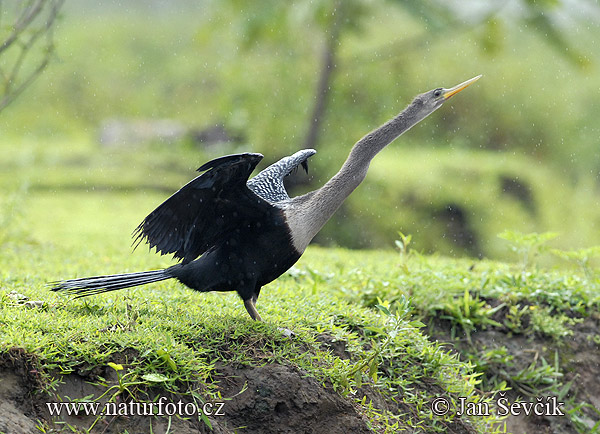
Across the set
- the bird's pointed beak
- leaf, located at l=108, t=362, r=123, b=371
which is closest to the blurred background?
the bird's pointed beak

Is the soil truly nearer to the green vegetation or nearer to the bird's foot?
the green vegetation

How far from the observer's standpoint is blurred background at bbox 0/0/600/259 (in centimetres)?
933

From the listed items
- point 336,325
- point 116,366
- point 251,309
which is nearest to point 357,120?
point 336,325

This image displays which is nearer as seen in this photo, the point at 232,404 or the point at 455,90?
the point at 232,404

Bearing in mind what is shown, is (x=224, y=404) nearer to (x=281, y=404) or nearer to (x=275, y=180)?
(x=281, y=404)

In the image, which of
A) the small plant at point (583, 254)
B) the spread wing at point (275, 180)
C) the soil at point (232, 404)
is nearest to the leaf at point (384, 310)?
the soil at point (232, 404)

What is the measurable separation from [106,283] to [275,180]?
3.75 ft

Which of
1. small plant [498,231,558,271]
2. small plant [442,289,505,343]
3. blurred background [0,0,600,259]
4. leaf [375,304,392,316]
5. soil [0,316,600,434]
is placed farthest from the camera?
blurred background [0,0,600,259]

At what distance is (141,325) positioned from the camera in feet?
10.2

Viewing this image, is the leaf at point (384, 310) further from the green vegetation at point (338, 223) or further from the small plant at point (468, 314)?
the small plant at point (468, 314)

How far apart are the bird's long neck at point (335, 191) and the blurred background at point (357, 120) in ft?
14.3

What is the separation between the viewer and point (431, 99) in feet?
12.6

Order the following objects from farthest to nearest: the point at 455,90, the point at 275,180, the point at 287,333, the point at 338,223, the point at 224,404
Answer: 1. the point at 338,223
2. the point at 275,180
3. the point at 455,90
4. the point at 287,333
5. the point at 224,404

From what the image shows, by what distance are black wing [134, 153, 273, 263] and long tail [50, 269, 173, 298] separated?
0.21 meters
